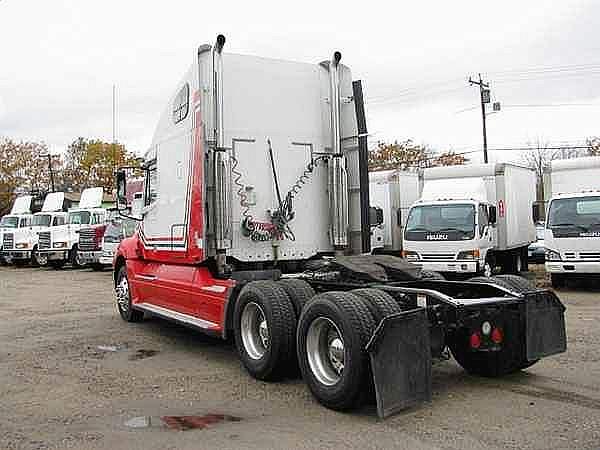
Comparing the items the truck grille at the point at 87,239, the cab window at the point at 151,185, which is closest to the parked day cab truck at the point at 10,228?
the truck grille at the point at 87,239

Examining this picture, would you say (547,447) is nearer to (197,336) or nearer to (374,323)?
(374,323)

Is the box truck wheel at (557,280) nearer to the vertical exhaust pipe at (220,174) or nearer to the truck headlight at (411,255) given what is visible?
the truck headlight at (411,255)

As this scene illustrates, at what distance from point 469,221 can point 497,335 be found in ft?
35.6

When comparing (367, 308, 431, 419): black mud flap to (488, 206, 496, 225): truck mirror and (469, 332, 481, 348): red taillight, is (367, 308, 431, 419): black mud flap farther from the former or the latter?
(488, 206, 496, 225): truck mirror

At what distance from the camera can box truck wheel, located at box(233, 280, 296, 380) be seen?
6910 mm

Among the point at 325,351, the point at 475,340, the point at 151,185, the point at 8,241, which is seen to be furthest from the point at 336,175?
the point at 8,241

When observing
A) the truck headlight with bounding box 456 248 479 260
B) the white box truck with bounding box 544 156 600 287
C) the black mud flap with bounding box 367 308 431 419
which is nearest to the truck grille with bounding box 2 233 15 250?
the truck headlight with bounding box 456 248 479 260

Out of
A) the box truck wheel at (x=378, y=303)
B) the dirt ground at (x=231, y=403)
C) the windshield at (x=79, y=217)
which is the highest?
the windshield at (x=79, y=217)

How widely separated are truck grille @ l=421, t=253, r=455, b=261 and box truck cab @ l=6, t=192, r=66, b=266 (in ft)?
60.5

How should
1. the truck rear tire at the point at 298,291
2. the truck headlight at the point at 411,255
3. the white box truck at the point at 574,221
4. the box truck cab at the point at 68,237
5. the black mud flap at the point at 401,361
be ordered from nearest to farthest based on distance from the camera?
the black mud flap at the point at 401,361, the truck rear tire at the point at 298,291, the white box truck at the point at 574,221, the truck headlight at the point at 411,255, the box truck cab at the point at 68,237

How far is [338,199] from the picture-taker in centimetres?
921

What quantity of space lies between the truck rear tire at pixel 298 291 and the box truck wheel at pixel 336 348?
0.55 m

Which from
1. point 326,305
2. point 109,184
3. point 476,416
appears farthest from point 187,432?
point 109,184

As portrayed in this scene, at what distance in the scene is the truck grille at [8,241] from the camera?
105ft
